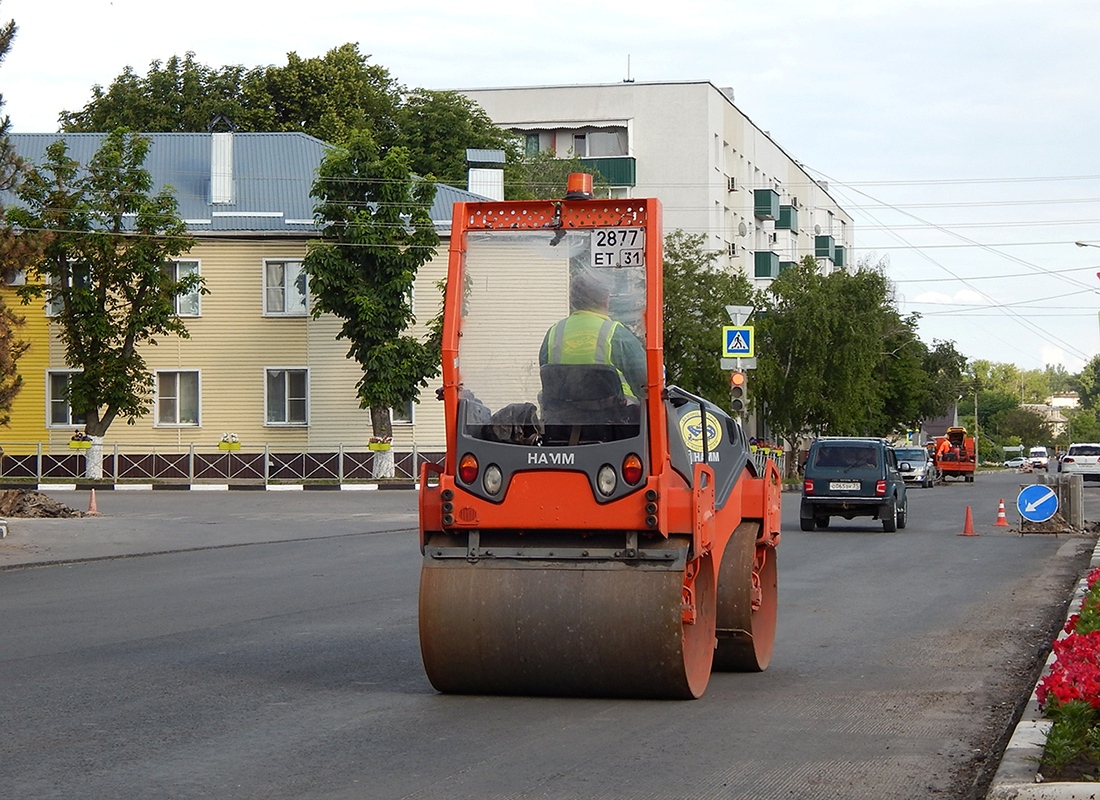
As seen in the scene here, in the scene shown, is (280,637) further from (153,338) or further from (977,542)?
(153,338)

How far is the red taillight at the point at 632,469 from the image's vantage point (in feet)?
29.8

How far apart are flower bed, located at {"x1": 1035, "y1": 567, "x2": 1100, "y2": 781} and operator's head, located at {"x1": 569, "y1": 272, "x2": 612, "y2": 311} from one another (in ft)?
10.9

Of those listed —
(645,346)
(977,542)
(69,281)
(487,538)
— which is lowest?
(977,542)

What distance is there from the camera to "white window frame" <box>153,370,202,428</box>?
49.2m

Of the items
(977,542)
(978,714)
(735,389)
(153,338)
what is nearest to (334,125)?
(153,338)

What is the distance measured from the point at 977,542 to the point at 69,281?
30.9 metres

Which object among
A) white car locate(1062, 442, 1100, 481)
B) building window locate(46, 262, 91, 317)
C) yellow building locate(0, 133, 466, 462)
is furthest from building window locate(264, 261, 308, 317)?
white car locate(1062, 442, 1100, 481)

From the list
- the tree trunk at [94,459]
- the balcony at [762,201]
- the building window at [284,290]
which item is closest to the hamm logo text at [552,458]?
the tree trunk at [94,459]

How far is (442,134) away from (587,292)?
5485 cm

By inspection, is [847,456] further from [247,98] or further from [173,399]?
[247,98]

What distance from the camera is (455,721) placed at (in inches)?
340

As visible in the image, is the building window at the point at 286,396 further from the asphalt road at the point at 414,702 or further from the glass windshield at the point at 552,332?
the glass windshield at the point at 552,332

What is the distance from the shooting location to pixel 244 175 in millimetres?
51656

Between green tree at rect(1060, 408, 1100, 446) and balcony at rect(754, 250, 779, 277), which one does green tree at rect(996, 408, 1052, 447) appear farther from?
balcony at rect(754, 250, 779, 277)
